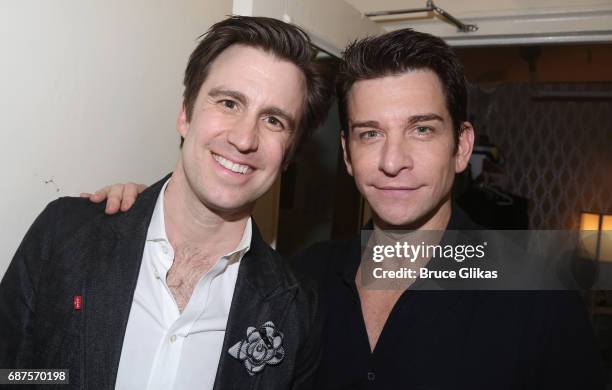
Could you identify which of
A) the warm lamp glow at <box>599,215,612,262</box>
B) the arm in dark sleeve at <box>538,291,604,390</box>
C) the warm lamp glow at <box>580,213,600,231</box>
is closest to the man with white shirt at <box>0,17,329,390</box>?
the arm in dark sleeve at <box>538,291,604,390</box>

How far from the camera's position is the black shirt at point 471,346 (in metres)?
1.41

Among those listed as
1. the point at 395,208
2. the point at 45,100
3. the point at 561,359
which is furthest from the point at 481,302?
the point at 45,100

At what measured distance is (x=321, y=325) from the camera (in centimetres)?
160

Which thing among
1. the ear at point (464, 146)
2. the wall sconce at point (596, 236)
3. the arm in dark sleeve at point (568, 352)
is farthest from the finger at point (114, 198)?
the wall sconce at point (596, 236)

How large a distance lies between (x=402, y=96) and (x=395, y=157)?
207 mm

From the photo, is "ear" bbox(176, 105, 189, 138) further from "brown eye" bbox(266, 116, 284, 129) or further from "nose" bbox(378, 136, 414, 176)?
"nose" bbox(378, 136, 414, 176)

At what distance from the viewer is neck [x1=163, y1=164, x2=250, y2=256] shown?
1.48 m

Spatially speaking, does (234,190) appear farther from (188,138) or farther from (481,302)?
(481,302)

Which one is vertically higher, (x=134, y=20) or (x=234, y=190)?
(x=134, y=20)

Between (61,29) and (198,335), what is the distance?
885 mm

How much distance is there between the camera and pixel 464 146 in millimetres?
1768

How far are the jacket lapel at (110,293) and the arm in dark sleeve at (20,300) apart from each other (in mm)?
129

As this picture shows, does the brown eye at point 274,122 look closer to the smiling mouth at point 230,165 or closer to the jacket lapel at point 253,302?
the smiling mouth at point 230,165

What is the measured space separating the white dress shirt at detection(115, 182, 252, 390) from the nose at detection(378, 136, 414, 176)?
55cm
